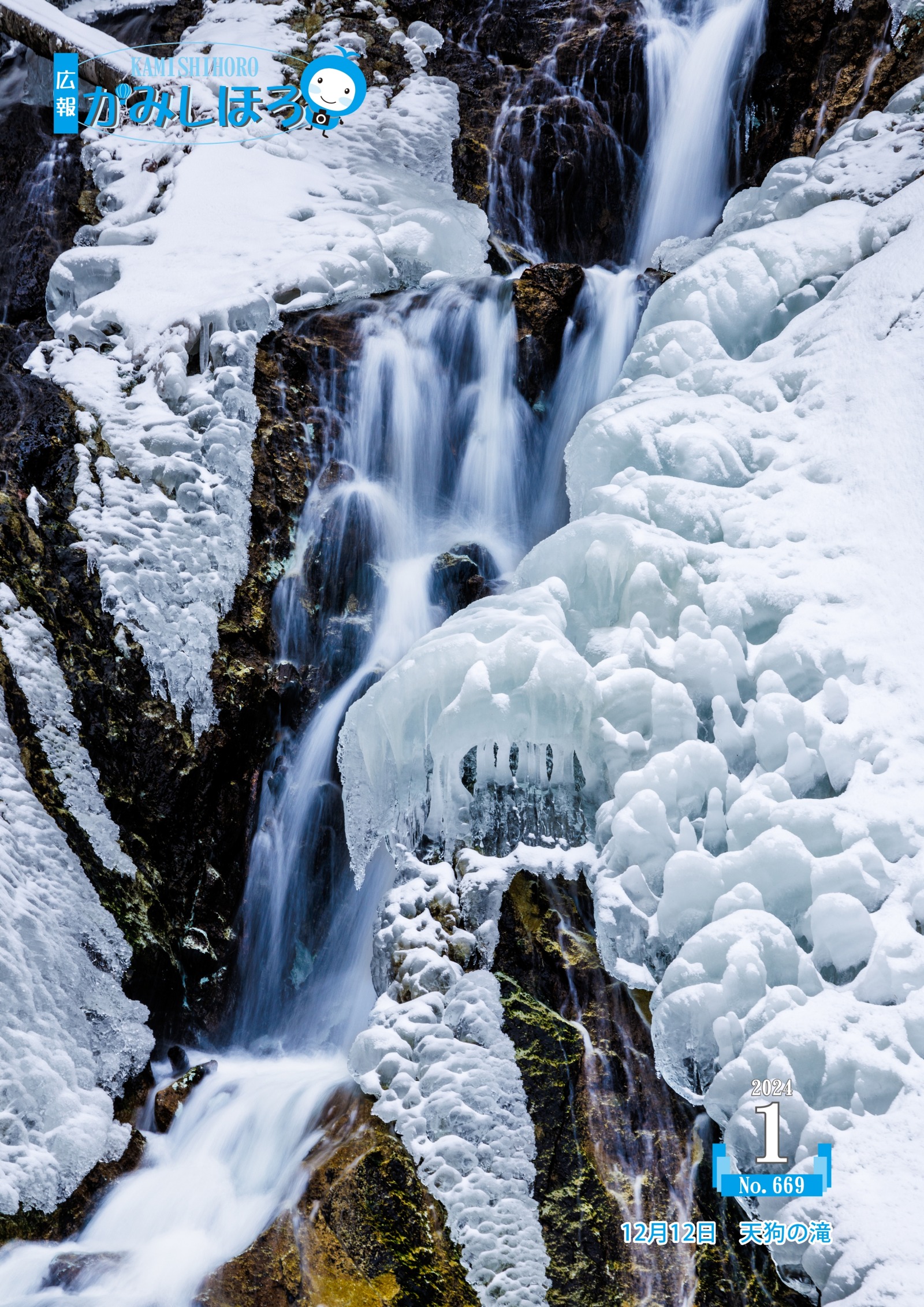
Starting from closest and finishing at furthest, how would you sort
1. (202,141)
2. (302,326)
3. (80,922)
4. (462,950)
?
(462,950)
(80,922)
(302,326)
(202,141)

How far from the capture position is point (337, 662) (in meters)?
4.04

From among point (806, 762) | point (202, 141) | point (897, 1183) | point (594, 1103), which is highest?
point (202, 141)

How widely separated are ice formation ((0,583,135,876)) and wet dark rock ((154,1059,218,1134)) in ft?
2.38

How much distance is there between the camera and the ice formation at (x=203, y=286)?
3.78 metres

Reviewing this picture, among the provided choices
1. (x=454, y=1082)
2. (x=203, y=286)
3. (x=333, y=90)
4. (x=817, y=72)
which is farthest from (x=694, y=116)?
(x=454, y=1082)

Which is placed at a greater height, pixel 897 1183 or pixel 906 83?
pixel 906 83

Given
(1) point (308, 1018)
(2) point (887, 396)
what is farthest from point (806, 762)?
(1) point (308, 1018)

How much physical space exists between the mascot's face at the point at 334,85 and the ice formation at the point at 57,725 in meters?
4.57

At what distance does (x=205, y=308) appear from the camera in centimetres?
455

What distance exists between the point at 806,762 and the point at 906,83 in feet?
13.3

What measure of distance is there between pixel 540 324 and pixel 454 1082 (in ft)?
11.3

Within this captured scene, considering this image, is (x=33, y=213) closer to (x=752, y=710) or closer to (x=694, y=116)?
(x=694, y=116)

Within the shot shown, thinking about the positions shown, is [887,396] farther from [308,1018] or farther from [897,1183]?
[308,1018]

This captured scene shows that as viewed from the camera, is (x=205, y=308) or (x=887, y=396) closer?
(x=887, y=396)
